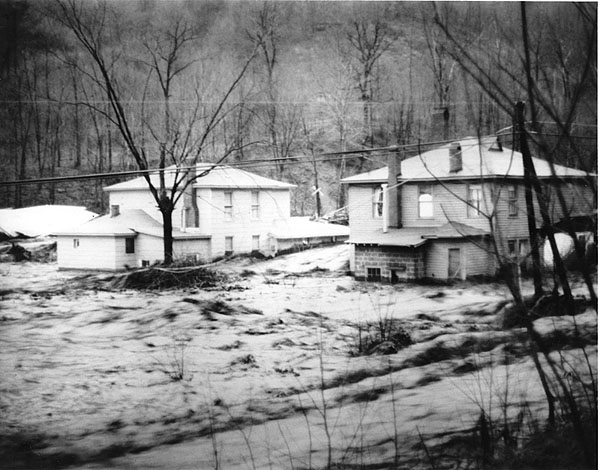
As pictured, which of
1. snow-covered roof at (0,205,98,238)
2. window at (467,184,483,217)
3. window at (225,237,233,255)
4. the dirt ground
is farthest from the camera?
window at (467,184,483,217)

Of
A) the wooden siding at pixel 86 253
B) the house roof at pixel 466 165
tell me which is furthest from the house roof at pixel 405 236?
the wooden siding at pixel 86 253

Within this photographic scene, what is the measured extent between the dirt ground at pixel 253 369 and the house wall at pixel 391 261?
6cm

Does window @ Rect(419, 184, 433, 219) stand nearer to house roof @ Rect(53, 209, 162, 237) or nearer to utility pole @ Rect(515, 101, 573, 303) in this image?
utility pole @ Rect(515, 101, 573, 303)

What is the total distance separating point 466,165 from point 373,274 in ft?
2.06

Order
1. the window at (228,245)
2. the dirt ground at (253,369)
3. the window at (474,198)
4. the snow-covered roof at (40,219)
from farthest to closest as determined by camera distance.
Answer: the window at (474,198)
the window at (228,245)
the snow-covered roof at (40,219)
the dirt ground at (253,369)

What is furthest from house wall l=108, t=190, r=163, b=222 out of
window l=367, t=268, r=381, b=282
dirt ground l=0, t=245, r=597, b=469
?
window l=367, t=268, r=381, b=282

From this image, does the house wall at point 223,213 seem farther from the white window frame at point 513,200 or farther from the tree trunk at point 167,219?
the white window frame at point 513,200

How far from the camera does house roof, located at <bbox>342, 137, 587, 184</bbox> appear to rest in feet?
9.47

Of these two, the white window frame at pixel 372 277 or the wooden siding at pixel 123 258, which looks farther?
the white window frame at pixel 372 277

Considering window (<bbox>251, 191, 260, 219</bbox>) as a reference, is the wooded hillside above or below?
above

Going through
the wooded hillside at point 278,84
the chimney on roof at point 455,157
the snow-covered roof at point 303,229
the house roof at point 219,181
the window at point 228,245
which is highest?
the wooded hillside at point 278,84

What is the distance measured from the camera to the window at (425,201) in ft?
9.49

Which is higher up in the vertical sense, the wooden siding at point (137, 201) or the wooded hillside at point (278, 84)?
the wooded hillside at point (278, 84)

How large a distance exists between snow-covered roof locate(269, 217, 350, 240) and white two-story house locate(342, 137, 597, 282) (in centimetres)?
7
